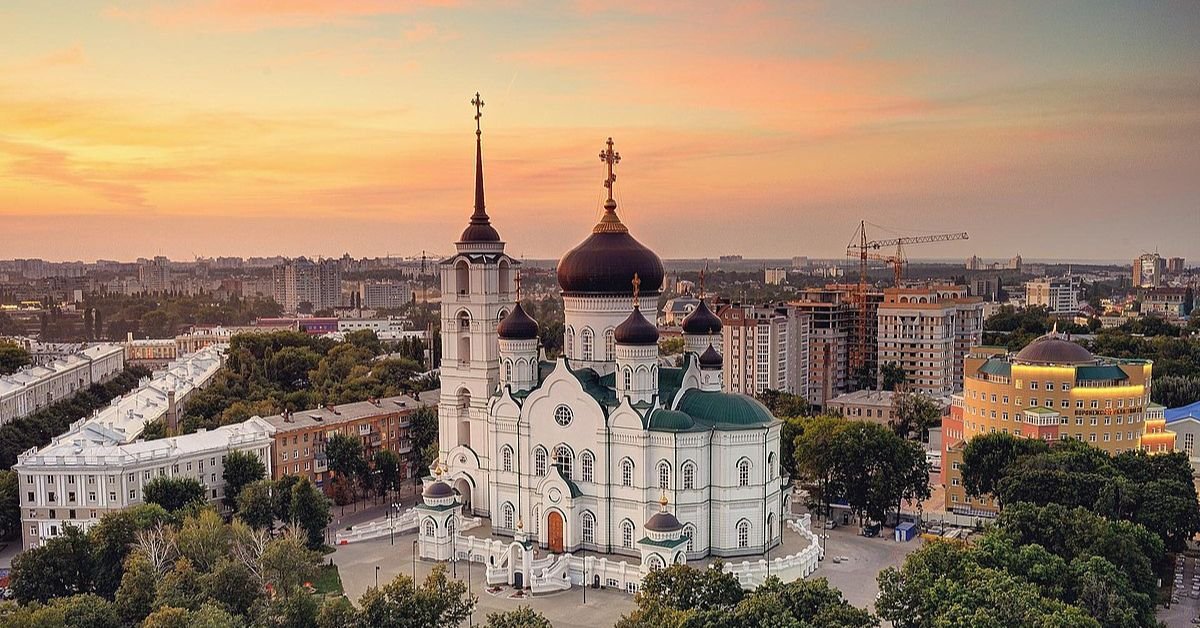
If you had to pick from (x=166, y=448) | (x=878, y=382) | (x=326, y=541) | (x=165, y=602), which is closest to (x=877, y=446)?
(x=326, y=541)

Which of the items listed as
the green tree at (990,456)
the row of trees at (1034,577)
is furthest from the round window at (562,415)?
the green tree at (990,456)

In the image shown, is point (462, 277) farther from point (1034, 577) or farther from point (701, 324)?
point (1034, 577)

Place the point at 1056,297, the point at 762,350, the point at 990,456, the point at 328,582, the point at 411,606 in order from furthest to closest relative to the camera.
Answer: the point at 1056,297 → the point at 762,350 → the point at 990,456 → the point at 328,582 → the point at 411,606

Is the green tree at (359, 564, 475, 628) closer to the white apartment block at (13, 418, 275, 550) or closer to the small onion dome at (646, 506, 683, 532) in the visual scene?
the small onion dome at (646, 506, 683, 532)

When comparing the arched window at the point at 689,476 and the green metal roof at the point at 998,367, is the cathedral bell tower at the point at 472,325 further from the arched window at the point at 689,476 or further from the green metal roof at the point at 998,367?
the green metal roof at the point at 998,367

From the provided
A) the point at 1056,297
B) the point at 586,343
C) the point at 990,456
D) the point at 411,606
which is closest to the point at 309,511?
the point at 586,343

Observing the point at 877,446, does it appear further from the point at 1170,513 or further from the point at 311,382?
the point at 311,382

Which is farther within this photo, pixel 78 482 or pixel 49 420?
pixel 49 420
